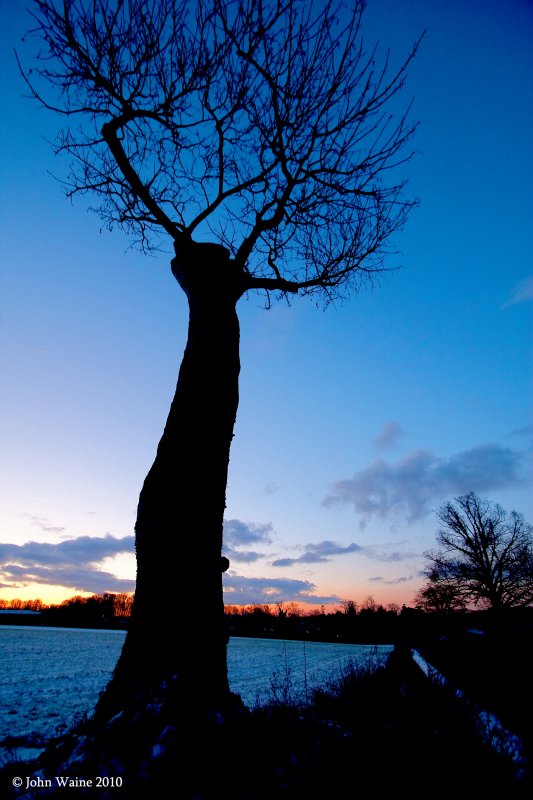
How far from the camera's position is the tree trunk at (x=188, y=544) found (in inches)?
105

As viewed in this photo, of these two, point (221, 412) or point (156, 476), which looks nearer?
point (156, 476)

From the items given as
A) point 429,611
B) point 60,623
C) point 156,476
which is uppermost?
point 156,476

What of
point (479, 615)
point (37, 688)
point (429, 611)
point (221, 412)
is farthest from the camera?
point (429, 611)

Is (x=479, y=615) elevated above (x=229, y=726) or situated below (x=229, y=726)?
below

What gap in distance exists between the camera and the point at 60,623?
212 ft

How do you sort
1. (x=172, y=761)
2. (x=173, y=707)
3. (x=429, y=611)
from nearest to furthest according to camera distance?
(x=172, y=761), (x=173, y=707), (x=429, y=611)

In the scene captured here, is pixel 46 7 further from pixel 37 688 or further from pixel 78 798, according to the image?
pixel 37 688

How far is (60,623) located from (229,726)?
79.2 meters

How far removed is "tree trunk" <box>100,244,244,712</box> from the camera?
267 cm

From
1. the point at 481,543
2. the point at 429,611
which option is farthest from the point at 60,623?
the point at 481,543

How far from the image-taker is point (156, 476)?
320 cm

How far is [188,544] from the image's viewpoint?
294 cm

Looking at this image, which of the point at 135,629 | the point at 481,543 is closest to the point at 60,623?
the point at 481,543

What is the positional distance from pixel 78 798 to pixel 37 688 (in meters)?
8.15
